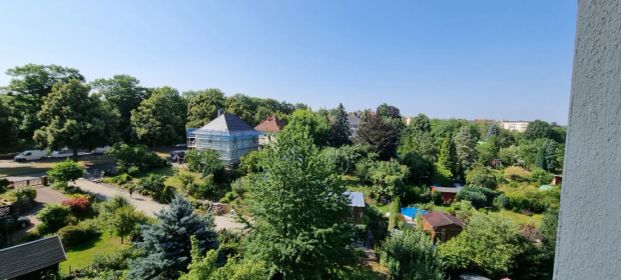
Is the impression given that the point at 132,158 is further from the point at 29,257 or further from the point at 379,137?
the point at 379,137

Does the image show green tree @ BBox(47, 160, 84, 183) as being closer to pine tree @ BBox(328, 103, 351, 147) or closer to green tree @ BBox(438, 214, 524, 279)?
green tree @ BBox(438, 214, 524, 279)

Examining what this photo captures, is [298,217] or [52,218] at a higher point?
[298,217]

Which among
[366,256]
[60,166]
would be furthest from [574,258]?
[60,166]

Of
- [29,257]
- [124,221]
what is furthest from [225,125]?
[29,257]

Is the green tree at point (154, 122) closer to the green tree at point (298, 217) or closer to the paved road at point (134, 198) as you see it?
the paved road at point (134, 198)

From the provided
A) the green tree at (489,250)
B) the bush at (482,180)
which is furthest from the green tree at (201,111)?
the green tree at (489,250)

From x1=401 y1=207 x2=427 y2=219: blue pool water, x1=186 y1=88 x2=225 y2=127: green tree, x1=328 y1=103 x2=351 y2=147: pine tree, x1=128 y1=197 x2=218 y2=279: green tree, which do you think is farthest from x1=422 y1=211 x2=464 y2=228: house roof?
x1=186 y1=88 x2=225 y2=127: green tree
